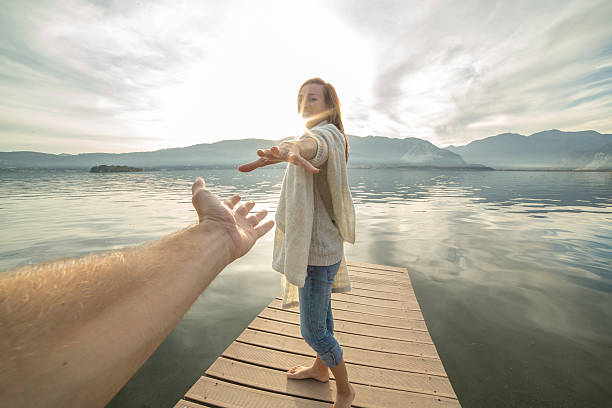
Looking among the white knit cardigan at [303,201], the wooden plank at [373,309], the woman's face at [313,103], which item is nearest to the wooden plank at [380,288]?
the wooden plank at [373,309]

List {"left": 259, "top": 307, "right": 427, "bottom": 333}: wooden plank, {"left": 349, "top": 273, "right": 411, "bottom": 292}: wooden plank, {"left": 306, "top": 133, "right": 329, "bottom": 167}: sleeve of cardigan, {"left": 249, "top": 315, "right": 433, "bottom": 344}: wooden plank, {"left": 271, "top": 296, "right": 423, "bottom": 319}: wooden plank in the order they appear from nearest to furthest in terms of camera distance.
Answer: {"left": 306, "top": 133, "right": 329, "bottom": 167}: sleeve of cardigan < {"left": 249, "top": 315, "right": 433, "bottom": 344}: wooden plank < {"left": 259, "top": 307, "right": 427, "bottom": 333}: wooden plank < {"left": 271, "top": 296, "right": 423, "bottom": 319}: wooden plank < {"left": 349, "top": 273, "right": 411, "bottom": 292}: wooden plank

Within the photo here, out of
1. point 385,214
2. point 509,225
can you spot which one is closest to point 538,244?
point 509,225

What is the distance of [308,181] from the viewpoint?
1.79m

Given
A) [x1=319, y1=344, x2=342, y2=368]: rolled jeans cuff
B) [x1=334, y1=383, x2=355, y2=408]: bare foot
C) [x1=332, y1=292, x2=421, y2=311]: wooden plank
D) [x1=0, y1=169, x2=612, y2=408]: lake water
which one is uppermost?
[x1=319, y1=344, x2=342, y2=368]: rolled jeans cuff

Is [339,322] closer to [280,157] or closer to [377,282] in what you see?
[377,282]

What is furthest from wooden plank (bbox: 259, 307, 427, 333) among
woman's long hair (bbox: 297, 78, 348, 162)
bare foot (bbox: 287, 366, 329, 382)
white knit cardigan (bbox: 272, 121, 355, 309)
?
woman's long hair (bbox: 297, 78, 348, 162)

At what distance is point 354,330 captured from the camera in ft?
11.4

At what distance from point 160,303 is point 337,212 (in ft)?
4.25

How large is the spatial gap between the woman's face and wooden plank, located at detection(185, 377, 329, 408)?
2588 millimetres

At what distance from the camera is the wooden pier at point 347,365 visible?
241cm

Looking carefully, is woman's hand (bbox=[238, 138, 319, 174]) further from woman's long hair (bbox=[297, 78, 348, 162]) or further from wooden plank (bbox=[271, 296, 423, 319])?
wooden plank (bbox=[271, 296, 423, 319])

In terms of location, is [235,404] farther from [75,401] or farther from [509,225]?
[509,225]

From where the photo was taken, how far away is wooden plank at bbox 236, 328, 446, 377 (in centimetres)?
280

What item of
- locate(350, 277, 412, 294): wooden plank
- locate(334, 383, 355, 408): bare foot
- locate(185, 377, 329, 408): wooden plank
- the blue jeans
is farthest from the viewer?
locate(350, 277, 412, 294): wooden plank
